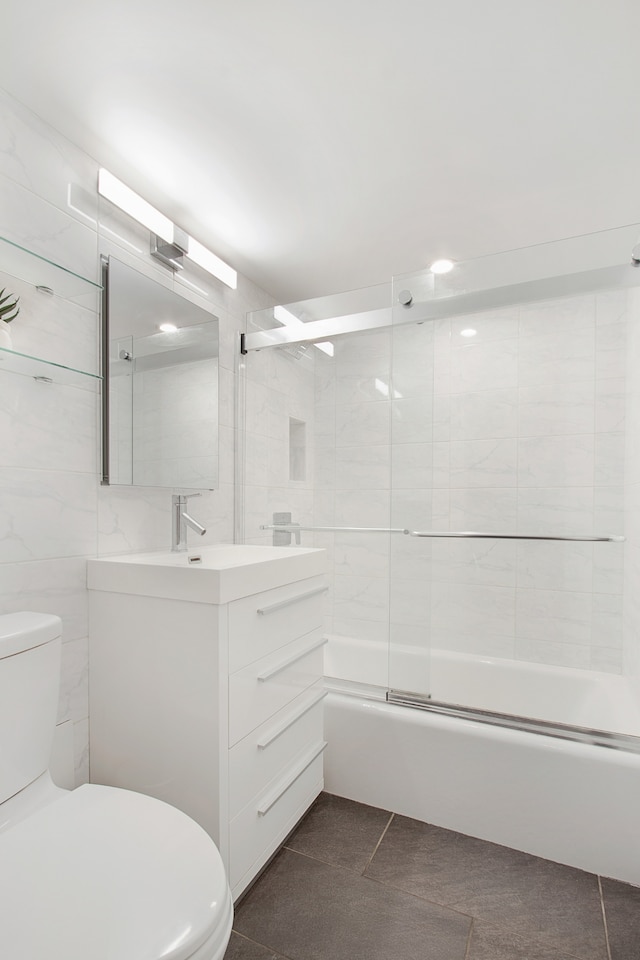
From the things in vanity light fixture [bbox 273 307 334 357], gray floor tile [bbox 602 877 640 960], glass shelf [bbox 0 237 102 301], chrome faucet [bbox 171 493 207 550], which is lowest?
gray floor tile [bbox 602 877 640 960]

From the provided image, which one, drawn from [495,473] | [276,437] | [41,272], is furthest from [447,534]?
[41,272]

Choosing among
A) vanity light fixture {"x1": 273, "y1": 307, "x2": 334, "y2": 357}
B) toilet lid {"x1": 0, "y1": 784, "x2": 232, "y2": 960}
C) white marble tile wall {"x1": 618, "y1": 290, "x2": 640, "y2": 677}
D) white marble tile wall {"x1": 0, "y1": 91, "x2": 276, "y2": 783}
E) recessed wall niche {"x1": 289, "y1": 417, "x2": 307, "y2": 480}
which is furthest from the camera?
recessed wall niche {"x1": 289, "y1": 417, "x2": 307, "y2": 480}

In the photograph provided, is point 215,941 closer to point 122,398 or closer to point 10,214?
point 122,398

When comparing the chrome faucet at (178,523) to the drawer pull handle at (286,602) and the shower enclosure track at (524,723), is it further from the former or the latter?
the shower enclosure track at (524,723)

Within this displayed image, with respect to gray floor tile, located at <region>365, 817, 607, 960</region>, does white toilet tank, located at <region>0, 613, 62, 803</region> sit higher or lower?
higher

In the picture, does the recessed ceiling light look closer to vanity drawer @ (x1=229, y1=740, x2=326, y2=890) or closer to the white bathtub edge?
the white bathtub edge

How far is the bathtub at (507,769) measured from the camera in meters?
1.53

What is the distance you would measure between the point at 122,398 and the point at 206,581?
73 cm

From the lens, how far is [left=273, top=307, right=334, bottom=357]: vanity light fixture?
7.65ft

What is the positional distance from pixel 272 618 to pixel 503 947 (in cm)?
102

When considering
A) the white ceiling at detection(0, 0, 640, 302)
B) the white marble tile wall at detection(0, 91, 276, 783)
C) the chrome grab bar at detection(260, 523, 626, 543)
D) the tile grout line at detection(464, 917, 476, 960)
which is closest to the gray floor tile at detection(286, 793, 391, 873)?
the tile grout line at detection(464, 917, 476, 960)

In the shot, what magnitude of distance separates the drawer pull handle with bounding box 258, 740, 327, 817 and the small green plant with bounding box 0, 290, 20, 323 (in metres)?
1.53

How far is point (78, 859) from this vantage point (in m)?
0.92

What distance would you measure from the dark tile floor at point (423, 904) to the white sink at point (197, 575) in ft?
2.84
